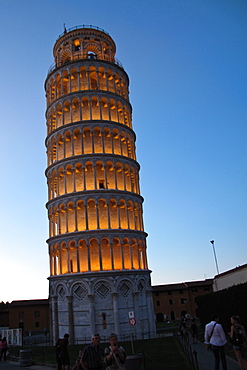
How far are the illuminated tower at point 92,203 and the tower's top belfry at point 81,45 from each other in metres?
0.15

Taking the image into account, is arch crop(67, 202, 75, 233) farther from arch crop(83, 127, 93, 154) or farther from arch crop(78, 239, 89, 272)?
arch crop(83, 127, 93, 154)

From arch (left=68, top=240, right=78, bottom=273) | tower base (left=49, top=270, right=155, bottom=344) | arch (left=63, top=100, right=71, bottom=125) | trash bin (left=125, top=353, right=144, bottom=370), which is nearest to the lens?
trash bin (left=125, top=353, right=144, bottom=370)

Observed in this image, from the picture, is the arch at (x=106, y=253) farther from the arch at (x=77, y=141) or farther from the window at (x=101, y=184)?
the arch at (x=77, y=141)

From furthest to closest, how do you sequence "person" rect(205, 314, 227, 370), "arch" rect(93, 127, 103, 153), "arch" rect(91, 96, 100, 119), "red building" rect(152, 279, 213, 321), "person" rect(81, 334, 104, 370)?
"red building" rect(152, 279, 213, 321), "arch" rect(91, 96, 100, 119), "arch" rect(93, 127, 103, 153), "person" rect(205, 314, 227, 370), "person" rect(81, 334, 104, 370)

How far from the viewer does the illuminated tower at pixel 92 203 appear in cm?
3491

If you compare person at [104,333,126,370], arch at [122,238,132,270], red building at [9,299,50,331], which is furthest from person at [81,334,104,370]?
red building at [9,299,50,331]

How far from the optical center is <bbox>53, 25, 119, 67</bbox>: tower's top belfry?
→ 4559cm

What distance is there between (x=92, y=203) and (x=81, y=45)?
22196mm

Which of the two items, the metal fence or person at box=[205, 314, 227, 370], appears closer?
person at box=[205, 314, 227, 370]

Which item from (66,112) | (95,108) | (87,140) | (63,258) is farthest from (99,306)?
(66,112)

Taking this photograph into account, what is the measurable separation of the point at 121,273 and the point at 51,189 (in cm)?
1356

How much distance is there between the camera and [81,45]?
45.7 meters

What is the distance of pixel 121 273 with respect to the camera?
3553 cm

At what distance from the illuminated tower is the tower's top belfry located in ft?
0.50
